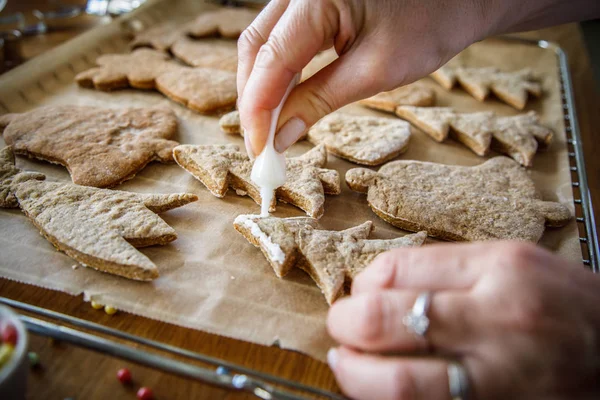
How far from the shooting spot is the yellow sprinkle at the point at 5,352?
1.06 m

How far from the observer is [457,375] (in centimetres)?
107

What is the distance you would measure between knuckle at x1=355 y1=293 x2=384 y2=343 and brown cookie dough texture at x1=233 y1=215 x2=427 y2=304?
0.39 m

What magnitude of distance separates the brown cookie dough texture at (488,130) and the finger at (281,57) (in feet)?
3.66

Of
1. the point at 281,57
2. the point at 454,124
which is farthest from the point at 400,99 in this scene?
the point at 281,57

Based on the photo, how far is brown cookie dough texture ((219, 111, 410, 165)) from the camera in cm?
Answer: 232

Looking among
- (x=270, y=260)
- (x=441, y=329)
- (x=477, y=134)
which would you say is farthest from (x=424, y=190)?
(x=441, y=329)

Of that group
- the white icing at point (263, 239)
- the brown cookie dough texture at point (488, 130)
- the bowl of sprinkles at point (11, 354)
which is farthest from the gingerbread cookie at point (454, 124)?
the bowl of sprinkles at point (11, 354)

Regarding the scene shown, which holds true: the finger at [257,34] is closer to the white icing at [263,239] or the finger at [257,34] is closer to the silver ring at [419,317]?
the white icing at [263,239]

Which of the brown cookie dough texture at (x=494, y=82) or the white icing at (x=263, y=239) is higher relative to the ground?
the brown cookie dough texture at (x=494, y=82)

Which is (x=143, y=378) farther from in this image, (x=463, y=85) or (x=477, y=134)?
(x=463, y=85)

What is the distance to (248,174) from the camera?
6.72 ft

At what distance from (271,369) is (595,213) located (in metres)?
1.69

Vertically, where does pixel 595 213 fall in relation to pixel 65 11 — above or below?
below

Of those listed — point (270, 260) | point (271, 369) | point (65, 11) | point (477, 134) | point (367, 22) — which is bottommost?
point (271, 369)
